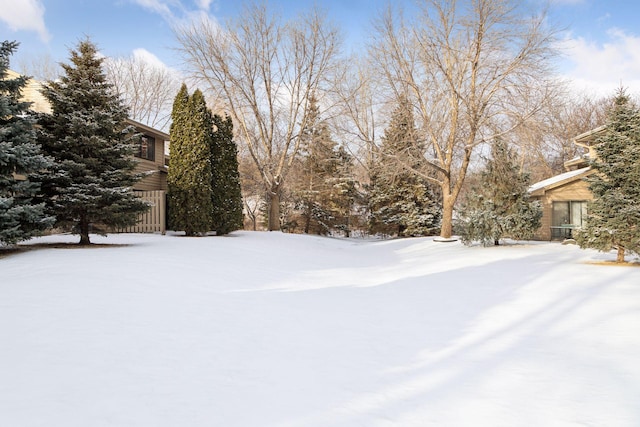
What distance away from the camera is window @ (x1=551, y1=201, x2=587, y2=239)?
1806 cm

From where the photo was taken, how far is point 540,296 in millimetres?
5980

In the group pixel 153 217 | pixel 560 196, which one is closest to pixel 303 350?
A: pixel 153 217

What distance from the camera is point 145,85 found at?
31.0m

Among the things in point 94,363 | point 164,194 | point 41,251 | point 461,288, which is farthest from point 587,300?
point 164,194

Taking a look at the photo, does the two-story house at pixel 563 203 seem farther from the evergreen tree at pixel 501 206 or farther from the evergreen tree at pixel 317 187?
the evergreen tree at pixel 317 187

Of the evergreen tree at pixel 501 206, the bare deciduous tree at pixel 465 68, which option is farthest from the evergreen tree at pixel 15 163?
the bare deciduous tree at pixel 465 68

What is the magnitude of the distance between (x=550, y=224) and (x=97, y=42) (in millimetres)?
20161

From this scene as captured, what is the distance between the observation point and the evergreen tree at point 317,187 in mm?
Result: 26703

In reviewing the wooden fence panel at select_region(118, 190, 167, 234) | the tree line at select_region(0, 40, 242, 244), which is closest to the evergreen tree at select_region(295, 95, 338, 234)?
the wooden fence panel at select_region(118, 190, 167, 234)

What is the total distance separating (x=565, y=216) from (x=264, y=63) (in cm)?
1782

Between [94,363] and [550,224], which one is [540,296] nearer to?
[94,363]

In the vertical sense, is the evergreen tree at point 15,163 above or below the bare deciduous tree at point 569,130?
below

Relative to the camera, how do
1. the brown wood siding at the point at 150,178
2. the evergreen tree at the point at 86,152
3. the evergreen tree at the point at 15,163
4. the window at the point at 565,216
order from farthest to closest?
the window at the point at 565,216, the brown wood siding at the point at 150,178, the evergreen tree at the point at 86,152, the evergreen tree at the point at 15,163

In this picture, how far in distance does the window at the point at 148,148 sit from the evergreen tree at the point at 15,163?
9559 mm
